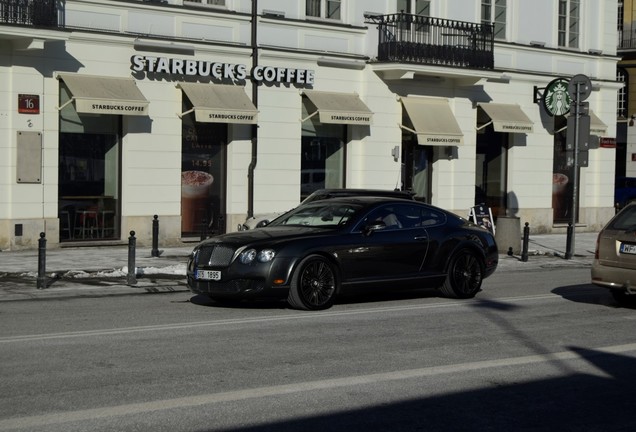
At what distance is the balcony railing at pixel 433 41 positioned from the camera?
2870 cm

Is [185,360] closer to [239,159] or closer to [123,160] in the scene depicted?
[123,160]

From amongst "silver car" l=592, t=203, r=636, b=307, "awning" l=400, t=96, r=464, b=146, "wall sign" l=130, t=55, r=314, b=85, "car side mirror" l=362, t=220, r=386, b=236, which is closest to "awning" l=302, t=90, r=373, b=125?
"wall sign" l=130, t=55, r=314, b=85

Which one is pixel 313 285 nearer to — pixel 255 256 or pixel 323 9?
pixel 255 256

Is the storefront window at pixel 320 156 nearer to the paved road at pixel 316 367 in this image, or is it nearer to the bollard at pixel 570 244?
the bollard at pixel 570 244

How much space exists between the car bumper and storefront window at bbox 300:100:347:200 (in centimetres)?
1337

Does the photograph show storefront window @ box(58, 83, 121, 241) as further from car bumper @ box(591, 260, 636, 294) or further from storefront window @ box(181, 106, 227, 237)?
car bumper @ box(591, 260, 636, 294)

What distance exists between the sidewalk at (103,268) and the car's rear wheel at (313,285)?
395 centimetres

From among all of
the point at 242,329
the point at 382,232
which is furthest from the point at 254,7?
the point at 242,329

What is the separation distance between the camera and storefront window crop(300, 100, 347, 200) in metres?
28.0

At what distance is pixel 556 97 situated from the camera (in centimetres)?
3231

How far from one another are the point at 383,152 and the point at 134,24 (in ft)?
26.0

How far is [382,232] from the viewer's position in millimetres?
15008

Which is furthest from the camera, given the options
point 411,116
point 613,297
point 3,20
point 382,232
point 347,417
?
point 411,116

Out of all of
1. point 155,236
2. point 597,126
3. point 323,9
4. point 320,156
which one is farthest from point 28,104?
point 597,126
